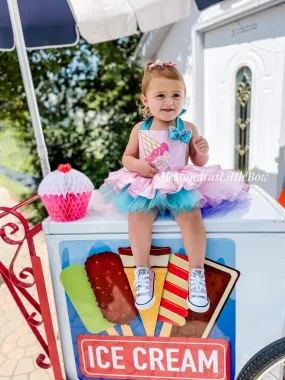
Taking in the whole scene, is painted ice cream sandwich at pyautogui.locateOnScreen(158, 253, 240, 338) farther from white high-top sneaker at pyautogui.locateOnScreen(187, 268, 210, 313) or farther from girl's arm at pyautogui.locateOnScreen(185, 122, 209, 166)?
girl's arm at pyautogui.locateOnScreen(185, 122, 209, 166)

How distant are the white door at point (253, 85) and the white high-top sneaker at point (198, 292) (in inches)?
76.5

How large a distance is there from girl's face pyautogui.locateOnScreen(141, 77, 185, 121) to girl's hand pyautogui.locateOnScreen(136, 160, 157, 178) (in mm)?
223

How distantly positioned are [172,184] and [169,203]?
0.08 metres

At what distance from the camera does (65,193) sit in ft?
4.55

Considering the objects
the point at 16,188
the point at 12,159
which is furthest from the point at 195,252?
the point at 12,159

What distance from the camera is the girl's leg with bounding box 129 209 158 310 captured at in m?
1.35

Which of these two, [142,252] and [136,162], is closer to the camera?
[142,252]

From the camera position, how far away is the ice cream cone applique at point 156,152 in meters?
1.50

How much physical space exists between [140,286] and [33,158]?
4.85m

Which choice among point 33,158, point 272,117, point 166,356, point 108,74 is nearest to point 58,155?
point 33,158

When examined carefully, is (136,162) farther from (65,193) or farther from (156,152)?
(65,193)

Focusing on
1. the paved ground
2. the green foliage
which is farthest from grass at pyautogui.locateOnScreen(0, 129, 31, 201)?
the paved ground

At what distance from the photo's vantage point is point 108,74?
5395 mm

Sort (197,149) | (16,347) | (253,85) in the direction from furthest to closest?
1. (253,85)
2. (16,347)
3. (197,149)
